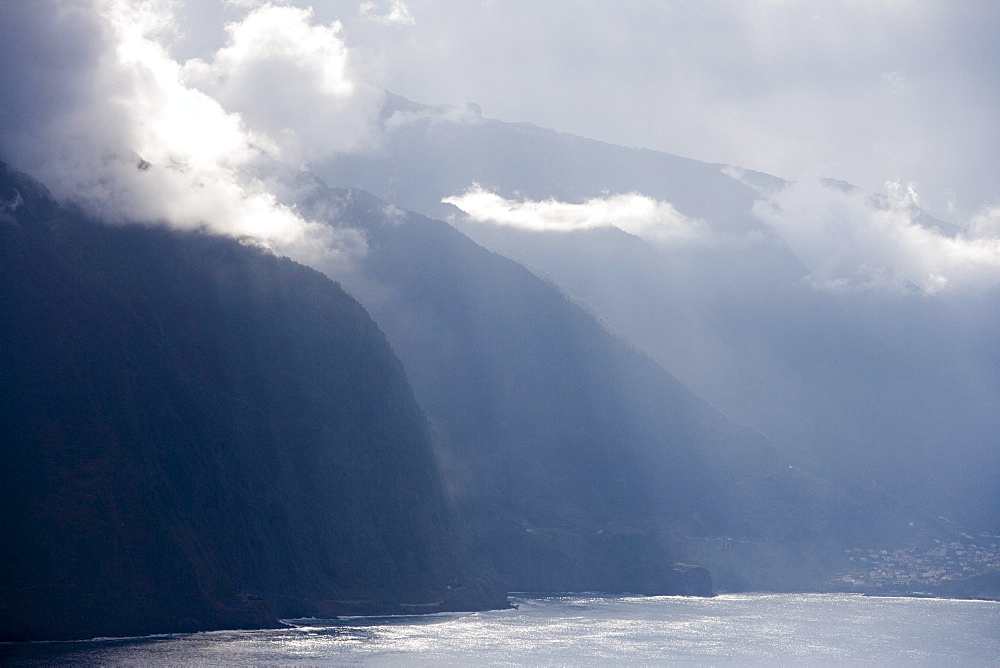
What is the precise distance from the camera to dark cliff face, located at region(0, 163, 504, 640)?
139000 millimetres

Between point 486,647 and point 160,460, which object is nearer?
point 160,460

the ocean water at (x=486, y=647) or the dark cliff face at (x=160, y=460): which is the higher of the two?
the dark cliff face at (x=160, y=460)

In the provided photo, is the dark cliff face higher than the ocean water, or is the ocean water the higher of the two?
the dark cliff face

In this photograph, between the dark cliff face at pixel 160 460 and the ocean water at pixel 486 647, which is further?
the dark cliff face at pixel 160 460

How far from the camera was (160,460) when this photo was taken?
15988cm

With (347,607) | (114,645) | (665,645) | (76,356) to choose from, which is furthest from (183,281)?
(665,645)

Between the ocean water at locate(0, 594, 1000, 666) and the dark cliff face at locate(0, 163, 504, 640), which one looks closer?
the ocean water at locate(0, 594, 1000, 666)

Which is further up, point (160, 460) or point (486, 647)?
point (160, 460)

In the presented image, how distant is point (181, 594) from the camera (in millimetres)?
150375

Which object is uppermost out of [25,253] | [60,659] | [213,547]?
[25,253]

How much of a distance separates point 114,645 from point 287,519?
142 feet

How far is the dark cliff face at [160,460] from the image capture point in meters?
139

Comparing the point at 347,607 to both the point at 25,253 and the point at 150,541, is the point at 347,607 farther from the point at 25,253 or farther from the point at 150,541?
the point at 25,253

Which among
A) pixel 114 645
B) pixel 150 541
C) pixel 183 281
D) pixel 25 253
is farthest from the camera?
pixel 183 281
